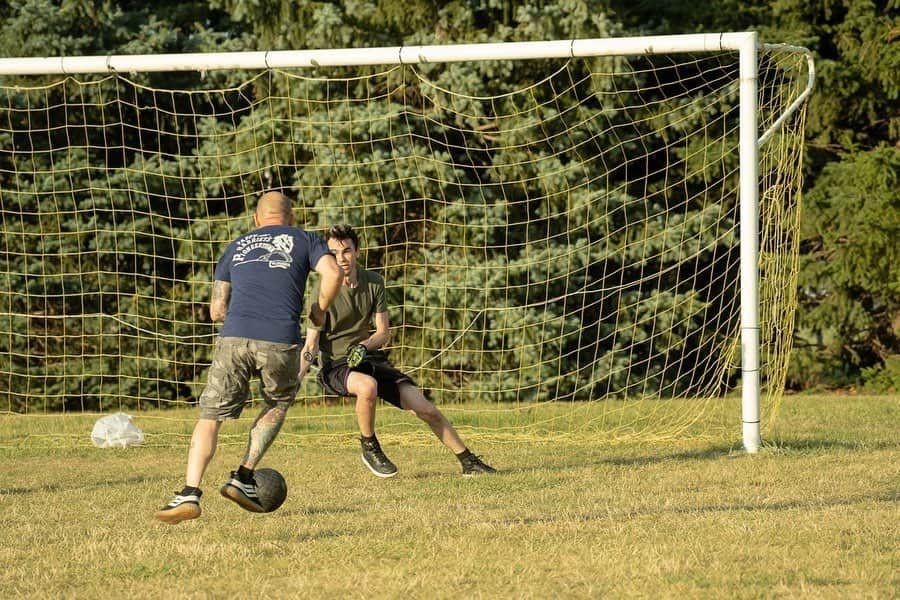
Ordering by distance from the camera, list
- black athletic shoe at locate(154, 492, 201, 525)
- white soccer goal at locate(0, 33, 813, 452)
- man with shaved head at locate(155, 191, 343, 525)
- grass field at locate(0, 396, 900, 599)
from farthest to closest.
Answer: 1. white soccer goal at locate(0, 33, 813, 452)
2. man with shaved head at locate(155, 191, 343, 525)
3. black athletic shoe at locate(154, 492, 201, 525)
4. grass field at locate(0, 396, 900, 599)

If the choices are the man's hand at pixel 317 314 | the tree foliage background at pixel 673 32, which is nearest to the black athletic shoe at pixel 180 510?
the man's hand at pixel 317 314

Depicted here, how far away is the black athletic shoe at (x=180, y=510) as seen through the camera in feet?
19.1

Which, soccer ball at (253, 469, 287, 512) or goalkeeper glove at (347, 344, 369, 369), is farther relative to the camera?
goalkeeper glove at (347, 344, 369, 369)

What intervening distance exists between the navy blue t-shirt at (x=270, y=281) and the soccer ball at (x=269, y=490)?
0.67 m

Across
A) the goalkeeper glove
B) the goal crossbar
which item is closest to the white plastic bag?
the goal crossbar

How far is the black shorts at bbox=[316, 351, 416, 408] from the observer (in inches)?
337

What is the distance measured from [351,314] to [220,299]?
7.66 feet

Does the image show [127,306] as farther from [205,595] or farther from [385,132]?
[205,595]

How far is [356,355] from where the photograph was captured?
8305 mm

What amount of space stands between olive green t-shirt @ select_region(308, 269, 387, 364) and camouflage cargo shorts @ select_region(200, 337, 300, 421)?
2367 mm

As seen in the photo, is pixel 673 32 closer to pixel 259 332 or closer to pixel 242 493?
pixel 259 332

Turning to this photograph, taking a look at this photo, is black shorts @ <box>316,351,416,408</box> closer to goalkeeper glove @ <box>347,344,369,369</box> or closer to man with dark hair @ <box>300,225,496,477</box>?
man with dark hair @ <box>300,225,496,477</box>

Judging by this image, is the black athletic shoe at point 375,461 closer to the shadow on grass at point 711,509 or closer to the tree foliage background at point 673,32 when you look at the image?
the shadow on grass at point 711,509

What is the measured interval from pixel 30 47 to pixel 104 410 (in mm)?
5128
